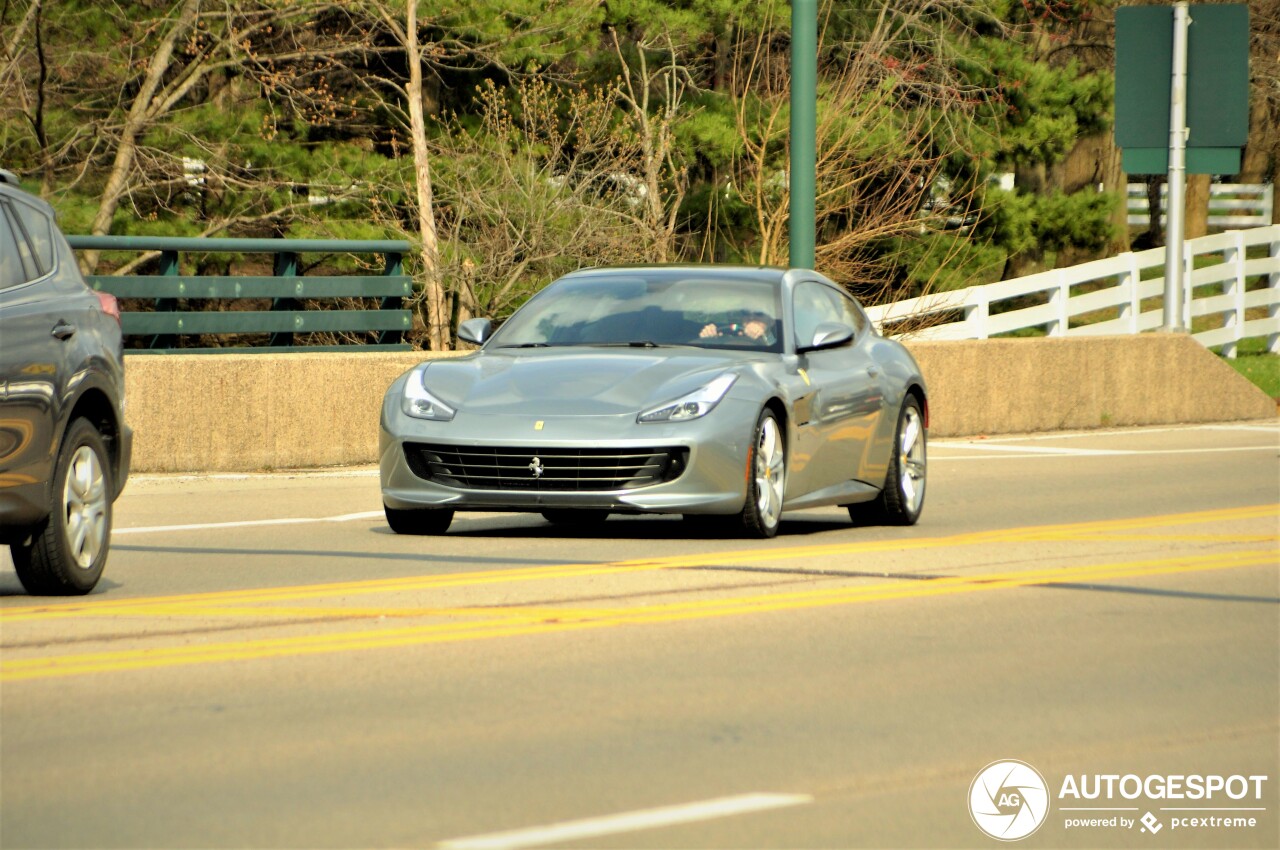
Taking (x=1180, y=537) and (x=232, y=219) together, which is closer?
(x=1180, y=537)

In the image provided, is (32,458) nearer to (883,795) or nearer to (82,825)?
(82,825)

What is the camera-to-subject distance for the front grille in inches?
438

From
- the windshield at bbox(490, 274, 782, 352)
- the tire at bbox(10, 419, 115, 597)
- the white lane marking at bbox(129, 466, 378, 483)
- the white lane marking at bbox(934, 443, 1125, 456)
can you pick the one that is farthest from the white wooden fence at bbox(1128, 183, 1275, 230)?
the tire at bbox(10, 419, 115, 597)

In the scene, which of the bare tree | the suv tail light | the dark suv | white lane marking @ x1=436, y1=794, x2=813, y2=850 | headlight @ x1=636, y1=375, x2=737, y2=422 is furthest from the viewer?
the bare tree

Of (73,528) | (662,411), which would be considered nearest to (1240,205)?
(662,411)

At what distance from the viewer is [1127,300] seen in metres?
31.7

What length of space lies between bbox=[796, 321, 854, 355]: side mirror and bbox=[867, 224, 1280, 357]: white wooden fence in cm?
1330

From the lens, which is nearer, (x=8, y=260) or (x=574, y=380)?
(x=8, y=260)

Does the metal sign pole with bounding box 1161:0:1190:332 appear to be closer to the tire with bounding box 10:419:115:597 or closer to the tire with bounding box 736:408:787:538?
the tire with bounding box 736:408:787:538

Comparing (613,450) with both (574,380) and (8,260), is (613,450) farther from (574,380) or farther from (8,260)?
(8,260)

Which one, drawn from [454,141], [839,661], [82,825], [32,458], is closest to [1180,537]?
[839,661]

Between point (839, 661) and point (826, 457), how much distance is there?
4515mm

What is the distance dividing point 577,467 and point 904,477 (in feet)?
9.01

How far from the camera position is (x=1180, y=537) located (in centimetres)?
1218
